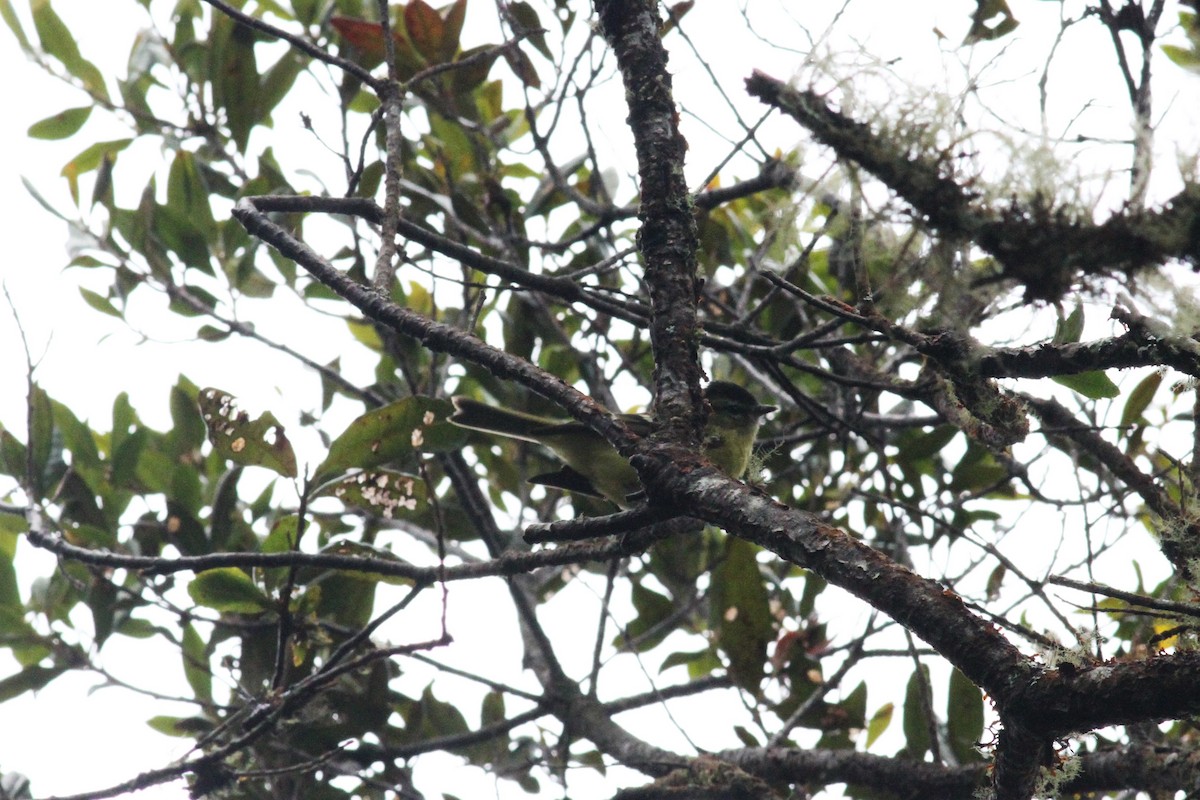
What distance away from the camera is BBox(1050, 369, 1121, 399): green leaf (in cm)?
255

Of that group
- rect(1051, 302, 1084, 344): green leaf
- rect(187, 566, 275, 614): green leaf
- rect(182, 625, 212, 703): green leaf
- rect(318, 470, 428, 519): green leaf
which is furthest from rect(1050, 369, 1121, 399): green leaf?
rect(182, 625, 212, 703): green leaf

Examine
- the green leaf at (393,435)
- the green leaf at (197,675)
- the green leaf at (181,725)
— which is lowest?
the green leaf at (181,725)

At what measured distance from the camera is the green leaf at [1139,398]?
403 centimetres

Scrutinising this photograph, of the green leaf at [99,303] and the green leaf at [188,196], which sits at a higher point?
the green leaf at [188,196]

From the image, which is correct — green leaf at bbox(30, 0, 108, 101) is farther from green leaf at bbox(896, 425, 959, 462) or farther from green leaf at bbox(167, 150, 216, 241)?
green leaf at bbox(896, 425, 959, 462)

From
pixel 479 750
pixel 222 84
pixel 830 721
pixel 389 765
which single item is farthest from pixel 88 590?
pixel 830 721

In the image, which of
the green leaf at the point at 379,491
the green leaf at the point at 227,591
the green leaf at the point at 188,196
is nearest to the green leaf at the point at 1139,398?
the green leaf at the point at 379,491

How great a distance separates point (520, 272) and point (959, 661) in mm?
1638

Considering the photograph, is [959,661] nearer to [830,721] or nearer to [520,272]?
[520,272]

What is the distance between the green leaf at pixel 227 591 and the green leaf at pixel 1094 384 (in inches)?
97.7

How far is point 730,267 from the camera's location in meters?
5.25

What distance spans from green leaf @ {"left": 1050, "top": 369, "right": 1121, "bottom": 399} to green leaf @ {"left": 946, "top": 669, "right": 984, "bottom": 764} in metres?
1.66

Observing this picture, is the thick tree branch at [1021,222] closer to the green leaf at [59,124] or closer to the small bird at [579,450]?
the small bird at [579,450]

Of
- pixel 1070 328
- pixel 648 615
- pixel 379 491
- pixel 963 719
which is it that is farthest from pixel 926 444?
pixel 1070 328
